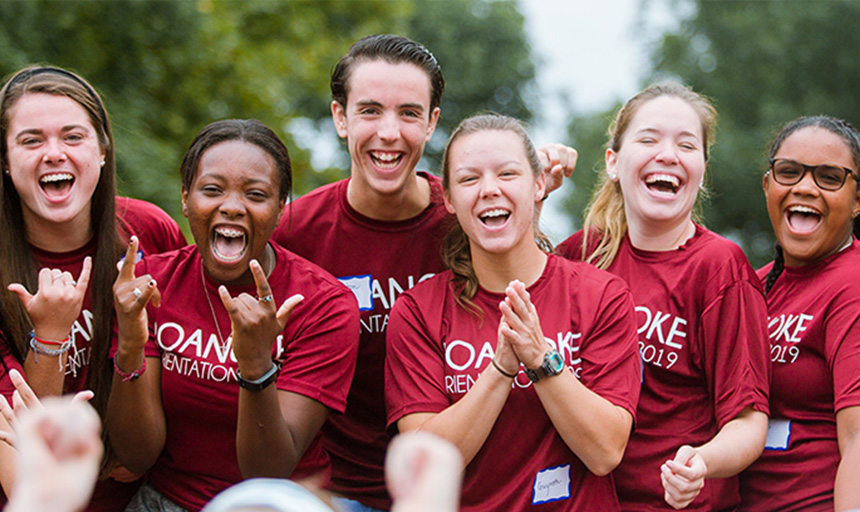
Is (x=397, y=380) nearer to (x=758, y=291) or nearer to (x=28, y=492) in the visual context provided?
(x=758, y=291)

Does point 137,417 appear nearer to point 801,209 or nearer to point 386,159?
point 386,159

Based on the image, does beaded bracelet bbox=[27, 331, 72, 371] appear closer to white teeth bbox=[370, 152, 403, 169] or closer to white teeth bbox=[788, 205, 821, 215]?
white teeth bbox=[370, 152, 403, 169]

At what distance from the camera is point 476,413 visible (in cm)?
312

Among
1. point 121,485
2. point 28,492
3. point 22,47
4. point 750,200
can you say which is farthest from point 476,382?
point 750,200

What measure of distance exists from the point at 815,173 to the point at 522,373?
161cm

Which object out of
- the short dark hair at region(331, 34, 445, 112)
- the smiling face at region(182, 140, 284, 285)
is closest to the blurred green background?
the short dark hair at region(331, 34, 445, 112)

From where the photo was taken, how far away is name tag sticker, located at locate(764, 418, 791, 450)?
3.59 m

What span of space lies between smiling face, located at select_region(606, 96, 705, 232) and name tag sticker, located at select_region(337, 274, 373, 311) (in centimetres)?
120

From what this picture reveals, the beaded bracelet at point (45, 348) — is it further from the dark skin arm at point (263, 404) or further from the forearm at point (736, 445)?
the forearm at point (736, 445)

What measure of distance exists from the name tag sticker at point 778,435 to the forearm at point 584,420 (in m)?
0.84

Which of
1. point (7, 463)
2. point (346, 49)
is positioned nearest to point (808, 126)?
point (7, 463)

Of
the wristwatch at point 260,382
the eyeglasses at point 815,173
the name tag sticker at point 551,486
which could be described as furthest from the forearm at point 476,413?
the eyeglasses at point 815,173

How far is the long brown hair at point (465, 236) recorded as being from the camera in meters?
3.60

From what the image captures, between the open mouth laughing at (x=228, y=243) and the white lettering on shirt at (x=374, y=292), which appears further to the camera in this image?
the white lettering on shirt at (x=374, y=292)
